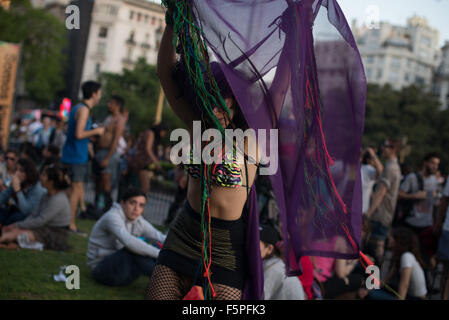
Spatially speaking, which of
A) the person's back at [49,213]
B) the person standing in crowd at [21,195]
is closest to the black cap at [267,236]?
the person's back at [49,213]

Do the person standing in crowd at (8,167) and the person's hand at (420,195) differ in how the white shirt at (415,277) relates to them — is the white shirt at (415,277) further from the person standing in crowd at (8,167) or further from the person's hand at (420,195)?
the person standing in crowd at (8,167)

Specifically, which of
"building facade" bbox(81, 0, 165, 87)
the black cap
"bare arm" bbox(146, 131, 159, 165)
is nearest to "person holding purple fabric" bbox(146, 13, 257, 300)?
the black cap

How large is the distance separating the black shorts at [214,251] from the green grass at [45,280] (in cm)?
197

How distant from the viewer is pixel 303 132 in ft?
7.95

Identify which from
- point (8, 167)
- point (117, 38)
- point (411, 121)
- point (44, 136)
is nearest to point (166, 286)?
point (8, 167)

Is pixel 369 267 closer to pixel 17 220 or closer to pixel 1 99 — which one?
pixel 17 220

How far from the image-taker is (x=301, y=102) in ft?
7.73

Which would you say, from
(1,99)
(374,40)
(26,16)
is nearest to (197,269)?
(1,99)

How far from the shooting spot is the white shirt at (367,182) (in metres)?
6.74

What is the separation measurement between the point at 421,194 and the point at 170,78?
5898mm

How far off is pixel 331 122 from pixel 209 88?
25.3 inches

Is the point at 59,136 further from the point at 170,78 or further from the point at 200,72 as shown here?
the point at 200,72

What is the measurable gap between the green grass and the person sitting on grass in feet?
0.48

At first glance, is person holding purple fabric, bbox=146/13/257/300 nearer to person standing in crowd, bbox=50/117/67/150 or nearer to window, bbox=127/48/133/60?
person standing in crowd, bbox=50/117/67/150
